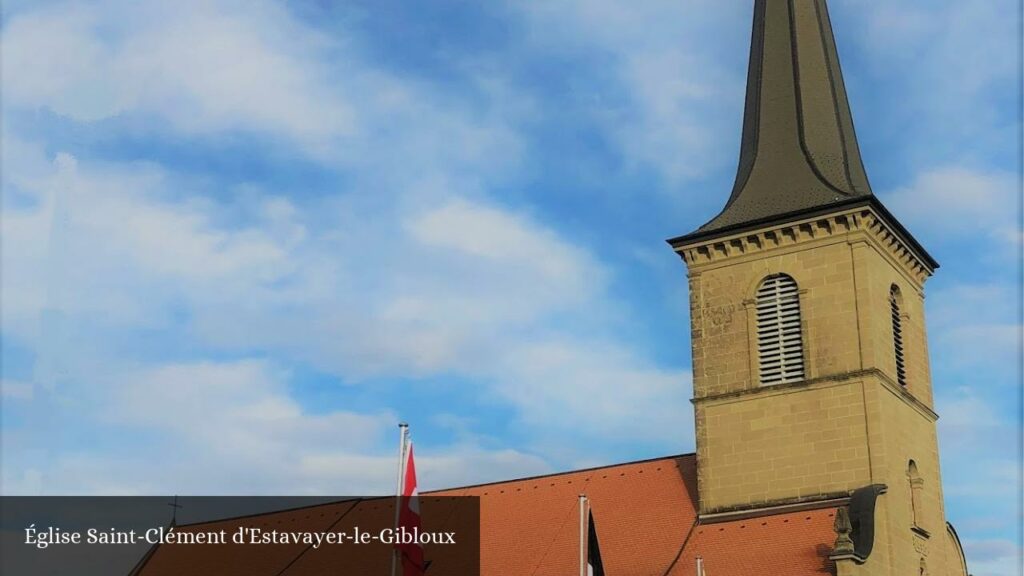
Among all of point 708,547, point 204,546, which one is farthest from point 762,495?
point 204,546

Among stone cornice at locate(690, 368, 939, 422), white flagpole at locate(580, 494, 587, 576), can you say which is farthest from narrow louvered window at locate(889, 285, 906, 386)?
white flagpole at locate(580, 494, 587, 576)

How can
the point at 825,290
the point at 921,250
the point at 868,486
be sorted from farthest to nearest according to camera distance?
the point at 921,250 < the point at 825,290 < the point at 868,486

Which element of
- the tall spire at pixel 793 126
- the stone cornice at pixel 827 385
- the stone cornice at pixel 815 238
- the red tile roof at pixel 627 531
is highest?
the tall spire at pixel 793 126

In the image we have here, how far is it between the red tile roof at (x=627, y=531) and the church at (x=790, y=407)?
5cm

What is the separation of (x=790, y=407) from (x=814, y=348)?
166 cm

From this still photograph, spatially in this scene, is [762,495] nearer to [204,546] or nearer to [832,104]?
[832,104]

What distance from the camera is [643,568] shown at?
3472 cm

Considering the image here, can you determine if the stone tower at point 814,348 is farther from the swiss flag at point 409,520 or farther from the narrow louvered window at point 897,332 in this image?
the swiss flag at point 409,520

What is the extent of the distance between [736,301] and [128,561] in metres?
27.3

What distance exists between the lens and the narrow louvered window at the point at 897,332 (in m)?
36.4

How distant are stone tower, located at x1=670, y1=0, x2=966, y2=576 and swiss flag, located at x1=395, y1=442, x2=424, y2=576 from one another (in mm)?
13483

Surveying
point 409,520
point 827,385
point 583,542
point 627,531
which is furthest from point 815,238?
point 409,520

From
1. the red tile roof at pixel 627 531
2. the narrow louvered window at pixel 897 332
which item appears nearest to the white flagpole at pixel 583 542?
the red tile roof at pixel 627 531

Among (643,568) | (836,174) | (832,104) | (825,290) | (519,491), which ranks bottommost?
(643,568)
